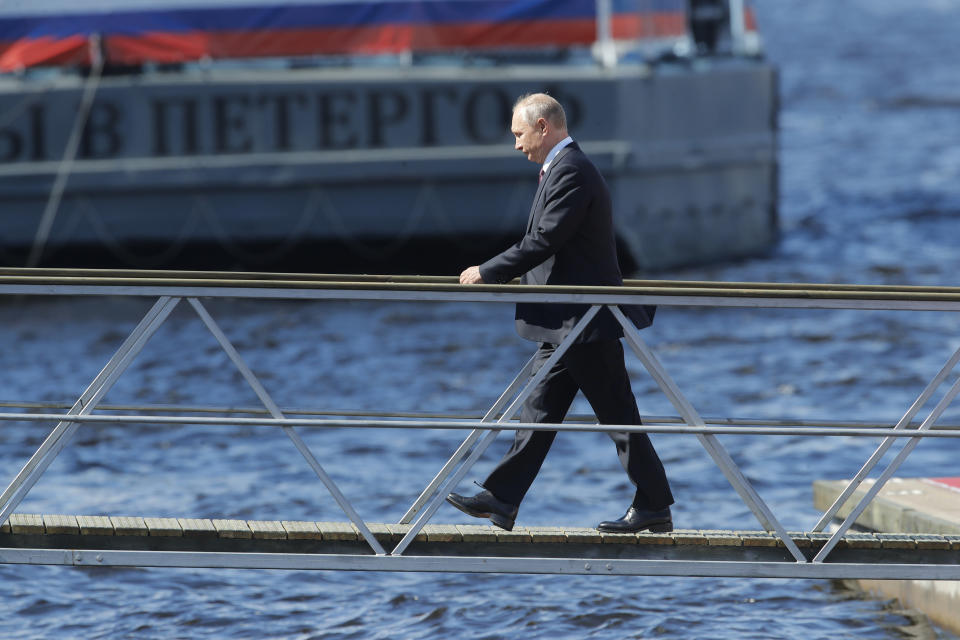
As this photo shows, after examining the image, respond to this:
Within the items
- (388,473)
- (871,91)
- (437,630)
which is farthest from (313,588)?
(871,91)

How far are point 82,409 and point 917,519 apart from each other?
3884 mm

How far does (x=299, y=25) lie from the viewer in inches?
651

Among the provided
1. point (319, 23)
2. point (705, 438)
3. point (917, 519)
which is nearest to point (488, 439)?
point (705, 438)

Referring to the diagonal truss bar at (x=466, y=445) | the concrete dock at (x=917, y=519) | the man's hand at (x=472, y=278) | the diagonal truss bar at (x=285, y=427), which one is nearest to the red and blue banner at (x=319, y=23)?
the concrete dock at (x=917, y=519)

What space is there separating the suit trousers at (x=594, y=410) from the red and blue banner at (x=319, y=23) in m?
11.2

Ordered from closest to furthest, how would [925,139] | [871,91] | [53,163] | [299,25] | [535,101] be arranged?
[535,101]
[53,163]
[299,25]
[925,139]
[871,91]

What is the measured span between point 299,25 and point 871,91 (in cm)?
3346

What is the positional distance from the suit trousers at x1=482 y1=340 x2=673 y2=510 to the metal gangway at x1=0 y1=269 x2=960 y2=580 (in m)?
0.08

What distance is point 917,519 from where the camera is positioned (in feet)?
23.4

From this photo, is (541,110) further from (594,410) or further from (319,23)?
(319,23)

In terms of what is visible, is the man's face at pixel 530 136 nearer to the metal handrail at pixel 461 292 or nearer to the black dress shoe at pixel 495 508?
the metal handrail at pixel 461 292

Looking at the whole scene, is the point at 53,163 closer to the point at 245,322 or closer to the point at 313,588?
the point at 245,322

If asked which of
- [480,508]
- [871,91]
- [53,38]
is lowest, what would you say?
[871,91]

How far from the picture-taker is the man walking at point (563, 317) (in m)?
5.43
